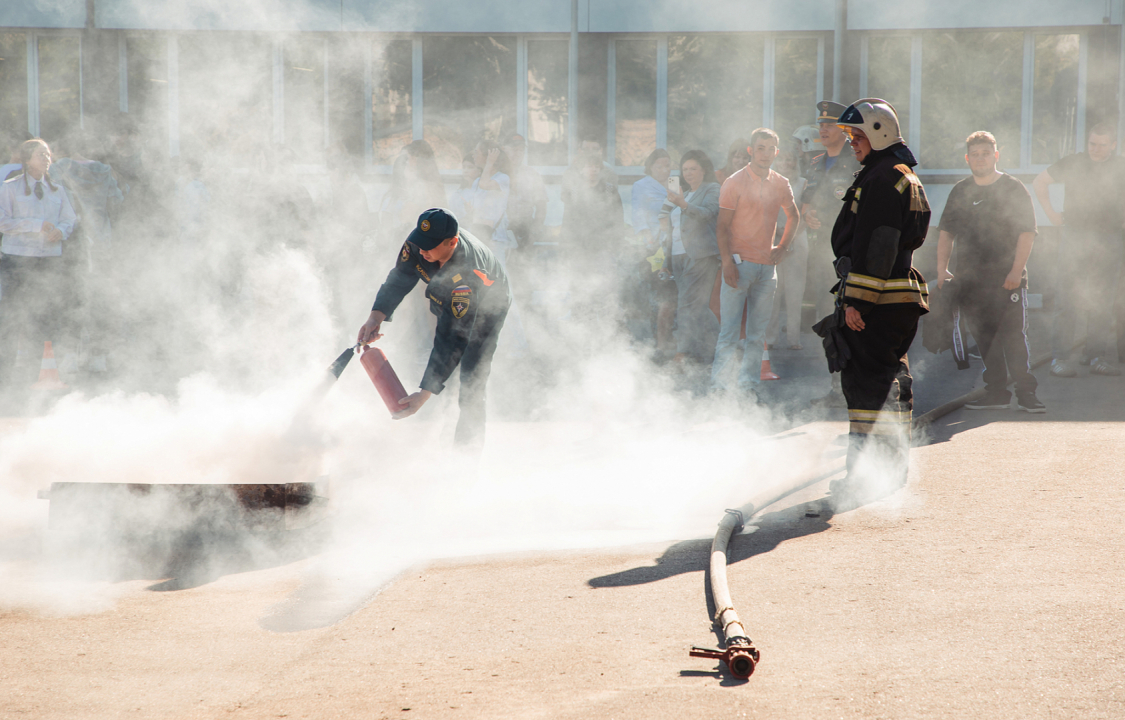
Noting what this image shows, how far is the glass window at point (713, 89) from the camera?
13000mm

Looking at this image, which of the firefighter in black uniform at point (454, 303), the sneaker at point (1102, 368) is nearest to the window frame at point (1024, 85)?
the sneaker at point (1102, 368)

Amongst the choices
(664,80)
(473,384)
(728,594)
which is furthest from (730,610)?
(664,80)

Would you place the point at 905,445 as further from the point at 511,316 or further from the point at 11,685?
the point at 511,316

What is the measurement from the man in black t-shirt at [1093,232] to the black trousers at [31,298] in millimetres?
8540

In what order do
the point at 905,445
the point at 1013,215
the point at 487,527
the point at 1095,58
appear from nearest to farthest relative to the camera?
the point at 487,527 → the point at 905,445 → the point at 1013,215 → the point at 1095,58

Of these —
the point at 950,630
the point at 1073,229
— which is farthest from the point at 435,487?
the point at 1073,229

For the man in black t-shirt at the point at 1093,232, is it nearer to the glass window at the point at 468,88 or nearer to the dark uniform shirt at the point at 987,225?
the dark uniform shirt at the point at 987,225

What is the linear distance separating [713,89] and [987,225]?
7.24 m

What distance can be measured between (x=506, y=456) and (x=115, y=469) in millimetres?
2141

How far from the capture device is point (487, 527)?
4293 mm

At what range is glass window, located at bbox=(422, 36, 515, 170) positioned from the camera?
1309 cm

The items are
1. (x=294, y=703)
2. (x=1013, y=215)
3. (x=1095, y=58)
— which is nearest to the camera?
(x=294, y=703)

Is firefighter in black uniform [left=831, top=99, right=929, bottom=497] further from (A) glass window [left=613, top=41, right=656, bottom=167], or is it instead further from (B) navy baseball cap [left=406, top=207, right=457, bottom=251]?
(A) glass window [left=613, top=41, right=656, bottom=167]

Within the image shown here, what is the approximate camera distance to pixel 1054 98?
13039 mm
